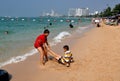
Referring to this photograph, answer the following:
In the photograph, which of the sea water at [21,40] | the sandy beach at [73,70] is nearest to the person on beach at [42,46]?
the sandy beach at [73,70]

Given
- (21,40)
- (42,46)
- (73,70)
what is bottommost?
(21,40)

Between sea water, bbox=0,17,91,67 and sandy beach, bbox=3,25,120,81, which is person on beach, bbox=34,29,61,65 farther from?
sea water, bbox=0,17,91,67

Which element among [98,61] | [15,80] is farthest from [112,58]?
[15,80]

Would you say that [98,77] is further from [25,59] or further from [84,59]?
[25,59]

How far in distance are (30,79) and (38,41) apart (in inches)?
84.3

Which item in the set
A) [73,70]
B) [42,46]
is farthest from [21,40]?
[73,70]

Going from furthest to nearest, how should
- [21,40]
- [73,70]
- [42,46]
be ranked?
[21,40], [42,46], [73,70]

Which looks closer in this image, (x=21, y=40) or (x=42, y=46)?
(x=42, y=46)

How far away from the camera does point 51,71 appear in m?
8.12

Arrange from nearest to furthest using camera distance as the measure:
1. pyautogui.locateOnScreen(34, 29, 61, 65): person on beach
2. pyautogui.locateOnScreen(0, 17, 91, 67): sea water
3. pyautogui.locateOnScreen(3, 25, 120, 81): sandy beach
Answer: pyautogui.locateOnScreen(3, 25, 120, 81): sandy beach
pyautogui.locateOnScreen(34, 29, 61, 65): person on beach
pyautogui.locateOnScreen(0, 17, 91, 67): sea water

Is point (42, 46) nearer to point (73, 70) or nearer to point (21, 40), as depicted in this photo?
point (73, 70)

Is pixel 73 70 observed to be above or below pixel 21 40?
above

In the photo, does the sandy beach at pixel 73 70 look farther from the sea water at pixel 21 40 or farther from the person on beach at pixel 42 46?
the sea water at pixel 21 40

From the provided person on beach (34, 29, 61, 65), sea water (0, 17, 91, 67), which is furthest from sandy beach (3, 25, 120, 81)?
sea water (0, 17, 91, 67)
